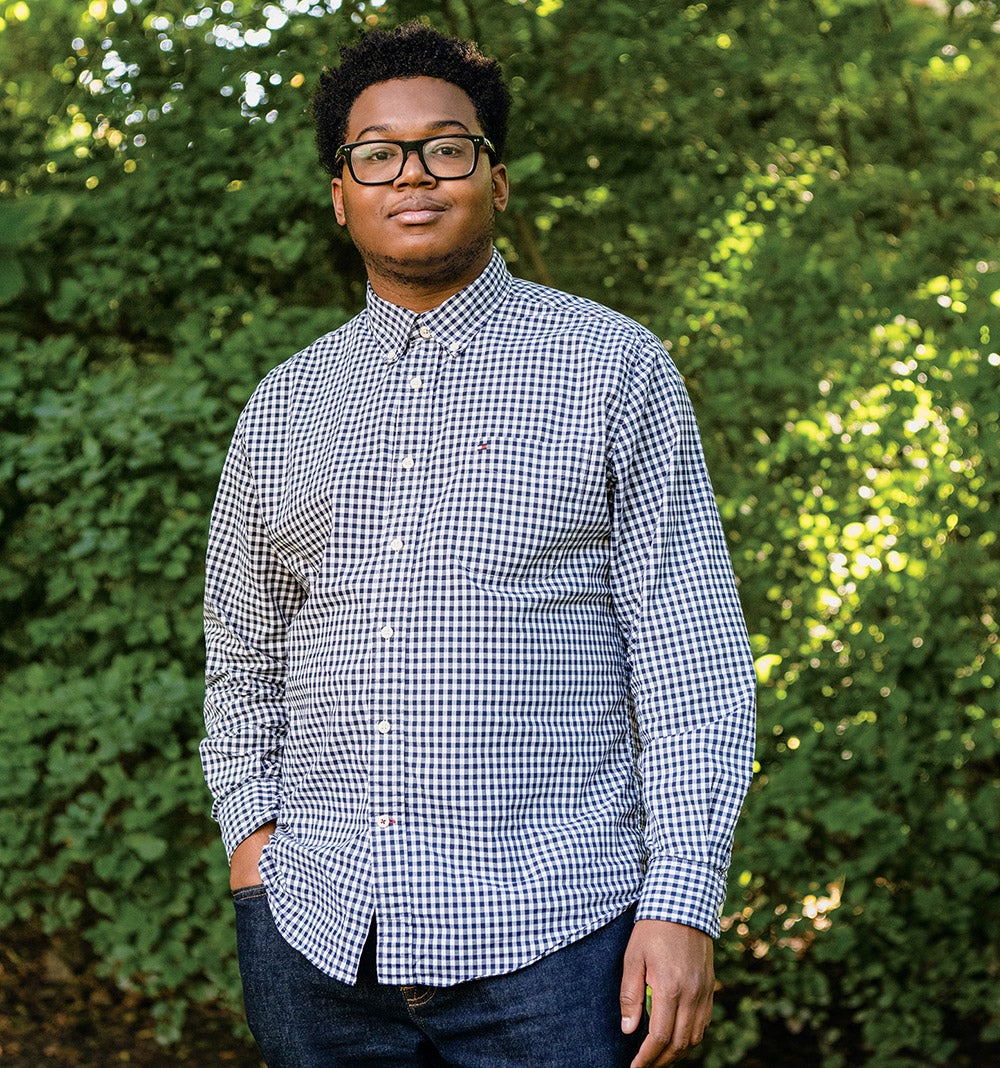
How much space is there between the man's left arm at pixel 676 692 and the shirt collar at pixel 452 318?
0.30 meters

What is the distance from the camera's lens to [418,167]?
204 centimetres

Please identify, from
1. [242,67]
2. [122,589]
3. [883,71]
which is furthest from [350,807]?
[883,71]

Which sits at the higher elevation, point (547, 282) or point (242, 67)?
point (242, 67)

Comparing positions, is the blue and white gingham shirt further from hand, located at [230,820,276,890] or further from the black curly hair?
the black curly hair

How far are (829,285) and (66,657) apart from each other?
2.43 meters

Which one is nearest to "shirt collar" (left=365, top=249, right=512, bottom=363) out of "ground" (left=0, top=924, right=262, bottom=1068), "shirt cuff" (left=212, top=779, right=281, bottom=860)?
"shirt cuff" (left=212, top=779, right=281, bottom=860)

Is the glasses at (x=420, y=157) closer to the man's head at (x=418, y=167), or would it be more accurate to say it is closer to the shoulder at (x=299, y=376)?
the man's head at (x=418, y=167)

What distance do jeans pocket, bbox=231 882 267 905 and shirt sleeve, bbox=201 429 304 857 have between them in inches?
5.7

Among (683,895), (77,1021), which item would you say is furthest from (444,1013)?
(77,1021)

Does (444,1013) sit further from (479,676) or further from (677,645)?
(677,645)

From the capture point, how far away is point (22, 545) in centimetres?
367

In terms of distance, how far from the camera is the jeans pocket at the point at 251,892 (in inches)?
81.0

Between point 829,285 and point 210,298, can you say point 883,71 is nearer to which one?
point 829,285

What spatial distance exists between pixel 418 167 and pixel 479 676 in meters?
0.80
